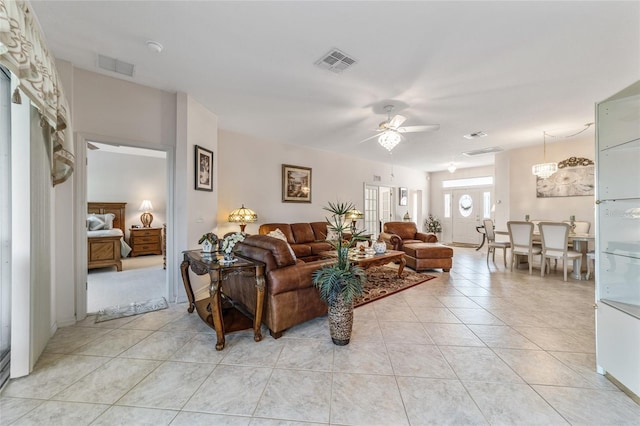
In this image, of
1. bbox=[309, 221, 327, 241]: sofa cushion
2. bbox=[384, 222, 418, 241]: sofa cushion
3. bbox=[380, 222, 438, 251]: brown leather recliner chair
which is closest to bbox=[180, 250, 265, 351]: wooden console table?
bbox=[309, 221, 327, 241]: sofa cushion

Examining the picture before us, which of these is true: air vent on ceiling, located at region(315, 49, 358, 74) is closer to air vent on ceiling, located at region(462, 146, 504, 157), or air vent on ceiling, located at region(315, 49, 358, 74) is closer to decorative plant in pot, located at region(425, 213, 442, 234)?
air vent on ceiling, located at region(462, 146, 504, 157)

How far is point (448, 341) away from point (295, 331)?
1.46 metres

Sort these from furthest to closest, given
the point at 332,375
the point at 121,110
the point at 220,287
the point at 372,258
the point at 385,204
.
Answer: the point at 385,204 < the point at 372,258 < the point at 121,110 < the point at 220,287 < the point at 332,375

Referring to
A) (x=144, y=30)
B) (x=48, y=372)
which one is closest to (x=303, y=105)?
(x=144, y=30)

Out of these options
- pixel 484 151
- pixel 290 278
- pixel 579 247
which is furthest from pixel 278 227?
pixel 579 247

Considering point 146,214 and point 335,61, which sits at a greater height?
point 335,61

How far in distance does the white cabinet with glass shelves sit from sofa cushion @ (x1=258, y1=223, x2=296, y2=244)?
4459 millimetres

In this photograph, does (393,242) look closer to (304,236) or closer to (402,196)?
(304,236)

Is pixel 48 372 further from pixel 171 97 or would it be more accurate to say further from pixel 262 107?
pixel 262 107

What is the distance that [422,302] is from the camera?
3.33m

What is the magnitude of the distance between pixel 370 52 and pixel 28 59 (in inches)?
97.7

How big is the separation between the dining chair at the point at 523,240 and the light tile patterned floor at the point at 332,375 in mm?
2022

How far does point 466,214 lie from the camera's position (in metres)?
9.13

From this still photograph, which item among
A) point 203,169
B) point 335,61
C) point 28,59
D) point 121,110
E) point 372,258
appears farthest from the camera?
point 372,258
